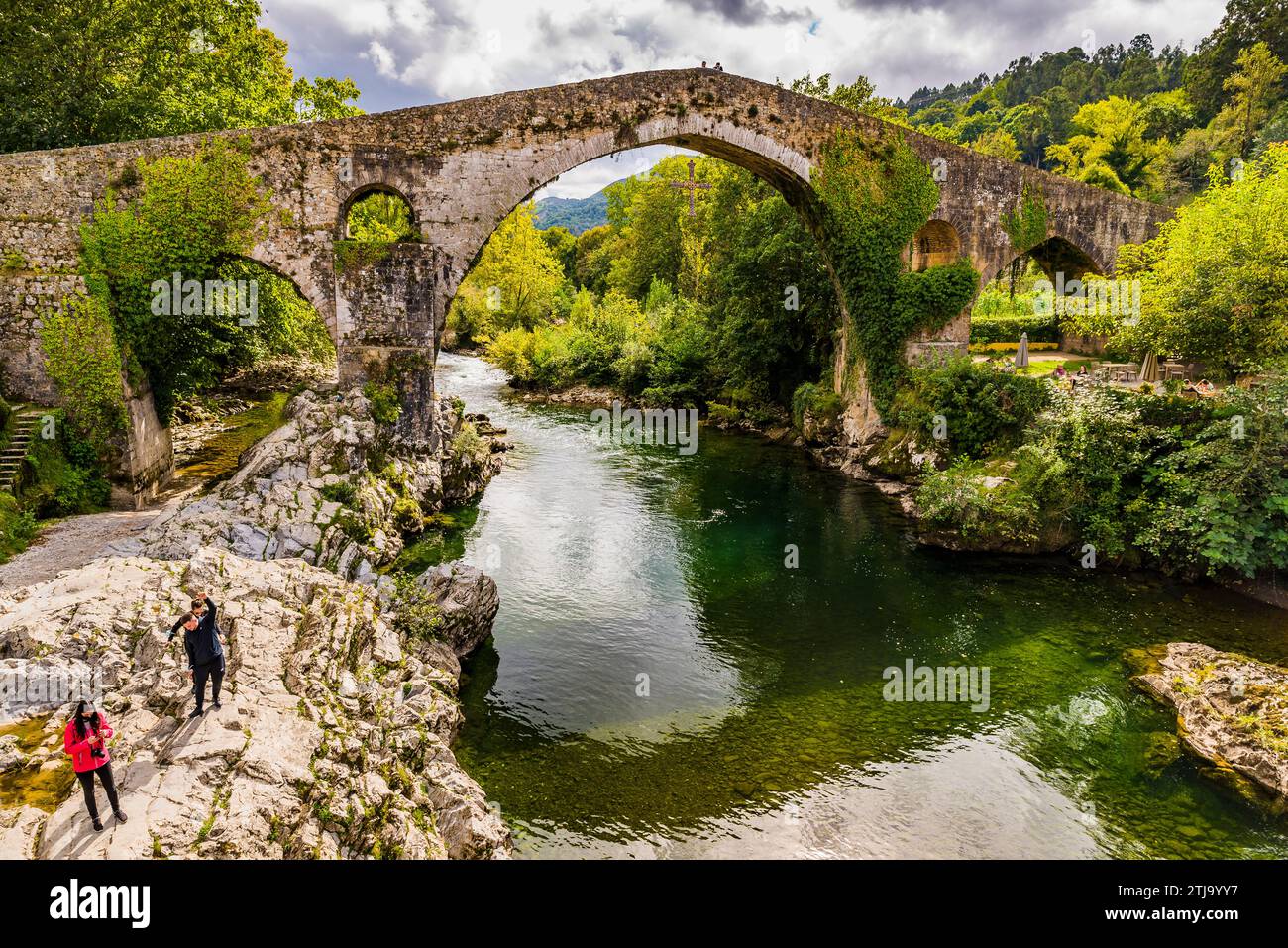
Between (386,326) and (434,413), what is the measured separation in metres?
2.25

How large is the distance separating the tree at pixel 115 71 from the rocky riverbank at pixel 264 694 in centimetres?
1163

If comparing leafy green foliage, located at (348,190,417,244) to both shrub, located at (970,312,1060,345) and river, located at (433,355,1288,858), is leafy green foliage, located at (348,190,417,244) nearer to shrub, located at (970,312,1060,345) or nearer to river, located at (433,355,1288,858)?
river, located at (433,355,1288,858)

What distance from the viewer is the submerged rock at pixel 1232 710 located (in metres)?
7.91

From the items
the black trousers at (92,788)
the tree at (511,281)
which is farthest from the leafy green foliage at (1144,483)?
the tree at (511,281)

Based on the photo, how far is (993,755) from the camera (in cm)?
854

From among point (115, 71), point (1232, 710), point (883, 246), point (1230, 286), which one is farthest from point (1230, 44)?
point (115, 71)

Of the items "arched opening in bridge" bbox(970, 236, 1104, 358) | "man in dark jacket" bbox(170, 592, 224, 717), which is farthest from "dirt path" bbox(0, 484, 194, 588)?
"arched opening in bridge" bbox(970, 236, 1104, 358)

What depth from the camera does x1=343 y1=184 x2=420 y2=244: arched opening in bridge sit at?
1605 cm

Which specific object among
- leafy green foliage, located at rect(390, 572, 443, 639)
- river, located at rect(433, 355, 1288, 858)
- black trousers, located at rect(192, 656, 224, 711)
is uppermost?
black trousers, located at rect(192, 656, 224, 711)

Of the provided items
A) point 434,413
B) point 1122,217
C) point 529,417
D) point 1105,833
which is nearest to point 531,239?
point 529,417

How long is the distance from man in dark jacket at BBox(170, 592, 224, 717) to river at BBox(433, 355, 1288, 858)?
126 inches

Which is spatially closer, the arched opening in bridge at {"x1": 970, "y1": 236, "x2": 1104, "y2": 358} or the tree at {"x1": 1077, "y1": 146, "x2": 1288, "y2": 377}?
the tree at {"x1": 1077, "y1": 146, "x2": 1288, "y2": 377}

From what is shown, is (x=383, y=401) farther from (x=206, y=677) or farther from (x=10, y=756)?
(x=10, y=756)

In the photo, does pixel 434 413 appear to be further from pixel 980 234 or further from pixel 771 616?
pixel 980 234
